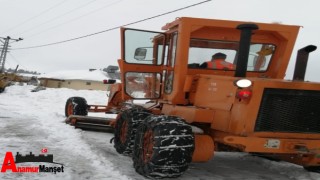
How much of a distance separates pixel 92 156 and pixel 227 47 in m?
3.04

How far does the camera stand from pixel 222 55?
738 cm

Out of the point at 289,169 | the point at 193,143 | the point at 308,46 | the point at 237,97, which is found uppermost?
the point at 308,46

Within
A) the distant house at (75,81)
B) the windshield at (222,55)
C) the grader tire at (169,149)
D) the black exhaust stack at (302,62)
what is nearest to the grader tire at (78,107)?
the windshield at (222,55)

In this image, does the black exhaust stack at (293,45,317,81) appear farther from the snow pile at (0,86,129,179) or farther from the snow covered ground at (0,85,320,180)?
the snow pile at (0,86,129,179)

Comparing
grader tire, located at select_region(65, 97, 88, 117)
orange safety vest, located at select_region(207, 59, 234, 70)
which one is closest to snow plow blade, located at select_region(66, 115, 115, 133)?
grader tire, located at select_region(65, 97, 88, 117)

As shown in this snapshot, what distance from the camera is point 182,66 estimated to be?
6.96 meters

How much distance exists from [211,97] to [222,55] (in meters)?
1.27

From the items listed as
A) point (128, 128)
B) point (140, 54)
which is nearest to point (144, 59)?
point (140, 54)

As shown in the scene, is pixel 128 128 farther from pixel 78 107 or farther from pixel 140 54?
pixel 78 107

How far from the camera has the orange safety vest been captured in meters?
7.29

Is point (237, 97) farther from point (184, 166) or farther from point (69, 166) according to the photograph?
point (69, 166)

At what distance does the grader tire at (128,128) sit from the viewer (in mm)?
7532

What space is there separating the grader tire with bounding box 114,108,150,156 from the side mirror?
1117 millimetres

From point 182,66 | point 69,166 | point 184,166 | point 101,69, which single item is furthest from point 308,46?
point 101,69
